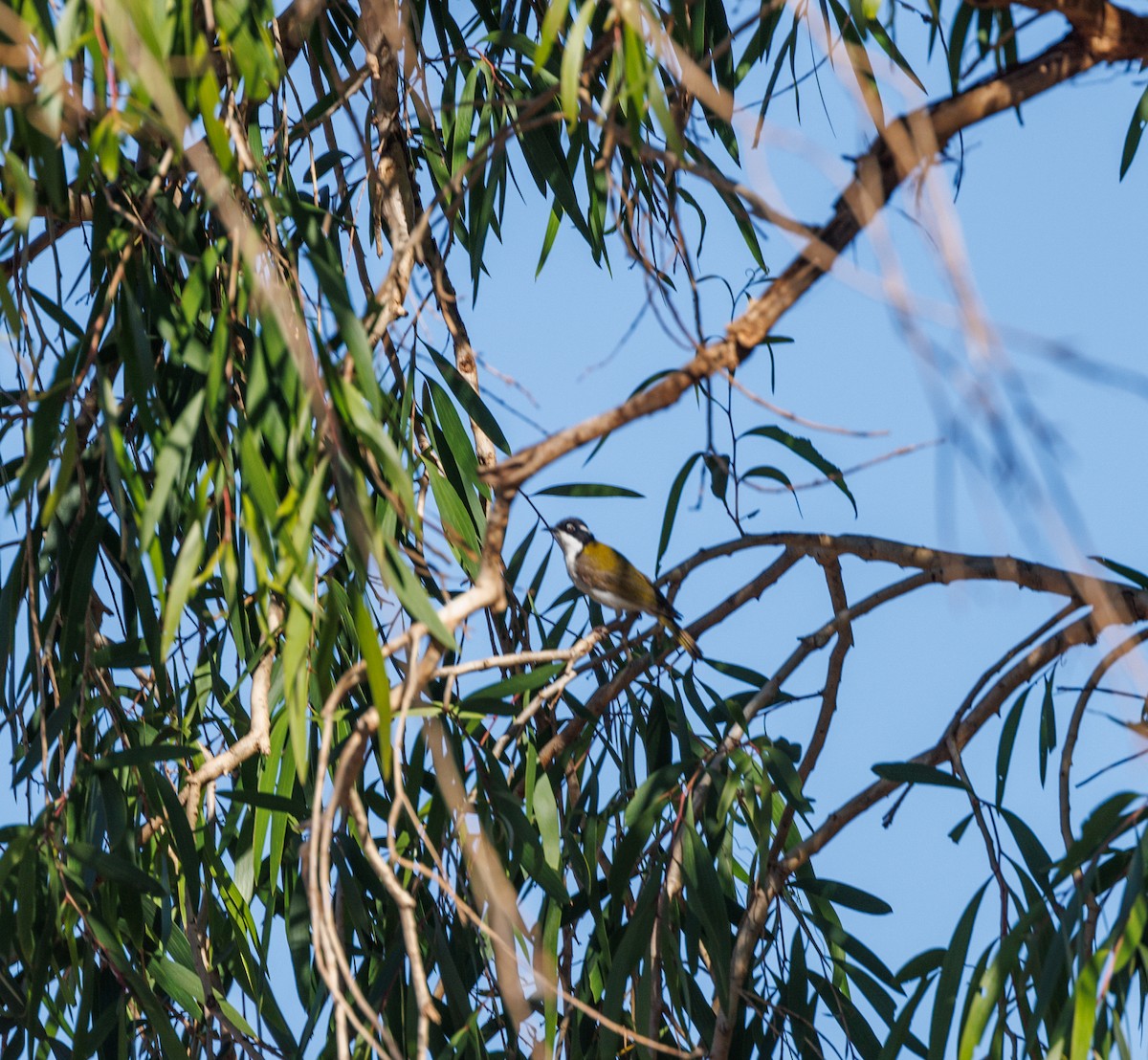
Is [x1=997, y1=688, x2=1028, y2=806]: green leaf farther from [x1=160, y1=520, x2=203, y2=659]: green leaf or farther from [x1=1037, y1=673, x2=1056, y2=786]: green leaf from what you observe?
[x1=160, y1=520, x2=203, y2=659]: green leaf

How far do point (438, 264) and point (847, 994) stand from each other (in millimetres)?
1525

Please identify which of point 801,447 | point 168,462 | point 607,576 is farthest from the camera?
point 607,576

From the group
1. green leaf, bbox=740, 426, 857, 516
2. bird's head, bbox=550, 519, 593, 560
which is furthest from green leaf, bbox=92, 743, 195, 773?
bird's head, bbox=550, 519, 593, 560

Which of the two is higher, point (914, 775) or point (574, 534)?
point (574, 534)

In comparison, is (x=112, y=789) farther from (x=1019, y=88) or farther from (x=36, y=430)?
(x=1019, y=88)

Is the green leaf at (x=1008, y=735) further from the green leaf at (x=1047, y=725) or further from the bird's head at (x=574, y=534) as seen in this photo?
the bird's head at (x=574, y=534)

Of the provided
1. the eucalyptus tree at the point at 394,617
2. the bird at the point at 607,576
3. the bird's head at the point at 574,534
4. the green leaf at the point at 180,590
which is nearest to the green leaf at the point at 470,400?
the eucalyptus tree at the point at 394,617

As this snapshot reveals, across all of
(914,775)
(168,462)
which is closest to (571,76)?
(168,462)

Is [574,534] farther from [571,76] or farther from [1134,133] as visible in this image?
[571,76]

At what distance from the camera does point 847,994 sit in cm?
280

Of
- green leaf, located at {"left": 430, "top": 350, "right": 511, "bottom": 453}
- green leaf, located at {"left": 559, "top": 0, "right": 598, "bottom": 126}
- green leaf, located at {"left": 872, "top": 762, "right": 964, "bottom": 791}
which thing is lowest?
green leaf, located at {"left": 872, "top": 762, "right": 964, "bottom": 791}

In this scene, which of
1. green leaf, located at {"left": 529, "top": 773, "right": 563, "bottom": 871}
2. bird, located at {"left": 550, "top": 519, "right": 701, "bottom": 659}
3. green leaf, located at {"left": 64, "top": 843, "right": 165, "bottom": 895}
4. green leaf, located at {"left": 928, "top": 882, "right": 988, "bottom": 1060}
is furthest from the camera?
bird, located at {"left": 550, "top": 519, "right": 701, "bottom": 659}

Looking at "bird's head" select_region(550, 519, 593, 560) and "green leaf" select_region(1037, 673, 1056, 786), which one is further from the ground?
"bird's head" select_region(550, 519, 593, 560)

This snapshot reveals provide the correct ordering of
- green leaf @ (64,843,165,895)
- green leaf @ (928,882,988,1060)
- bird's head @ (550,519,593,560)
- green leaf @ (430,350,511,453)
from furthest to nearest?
bird's head @ (550,519,593,560), green leaf @ (430,350,511,453), green leaf @ (64,843,165,895), green leaf @ (928,882,988,1060)
